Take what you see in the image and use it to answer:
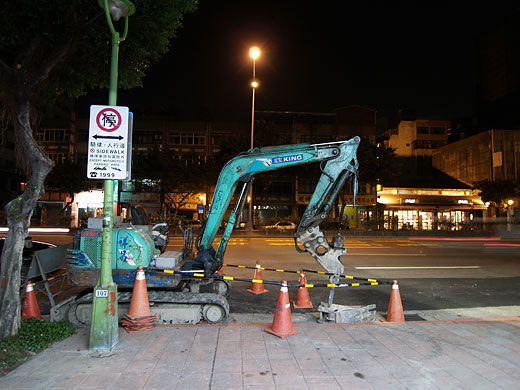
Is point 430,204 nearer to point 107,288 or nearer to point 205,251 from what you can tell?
point 205,251

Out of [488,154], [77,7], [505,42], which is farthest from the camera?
[505,42]

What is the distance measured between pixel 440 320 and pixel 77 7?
883 centimetres

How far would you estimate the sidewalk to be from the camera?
3.85 m

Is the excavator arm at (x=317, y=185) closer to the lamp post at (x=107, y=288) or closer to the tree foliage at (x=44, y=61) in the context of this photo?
the lamp post at (x=107, y=288)

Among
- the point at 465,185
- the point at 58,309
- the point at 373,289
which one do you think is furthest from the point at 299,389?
the point at 465,185

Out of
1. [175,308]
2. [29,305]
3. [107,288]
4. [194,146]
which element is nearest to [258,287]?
[175,308]

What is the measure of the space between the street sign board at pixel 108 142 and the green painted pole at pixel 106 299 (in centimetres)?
16

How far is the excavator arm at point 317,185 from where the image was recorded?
6645mm

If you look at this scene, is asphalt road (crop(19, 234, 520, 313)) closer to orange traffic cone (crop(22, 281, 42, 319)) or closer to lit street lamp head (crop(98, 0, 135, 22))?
orange traffic cone (crop(22, 281, 42, 319))

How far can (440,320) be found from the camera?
6.57 m

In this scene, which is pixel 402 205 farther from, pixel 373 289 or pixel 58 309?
pixel 58 309

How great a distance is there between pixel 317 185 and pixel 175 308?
3.66 meters

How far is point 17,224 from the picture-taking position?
4926 mm

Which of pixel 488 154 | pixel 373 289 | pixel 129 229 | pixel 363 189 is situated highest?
pixel 488 154
